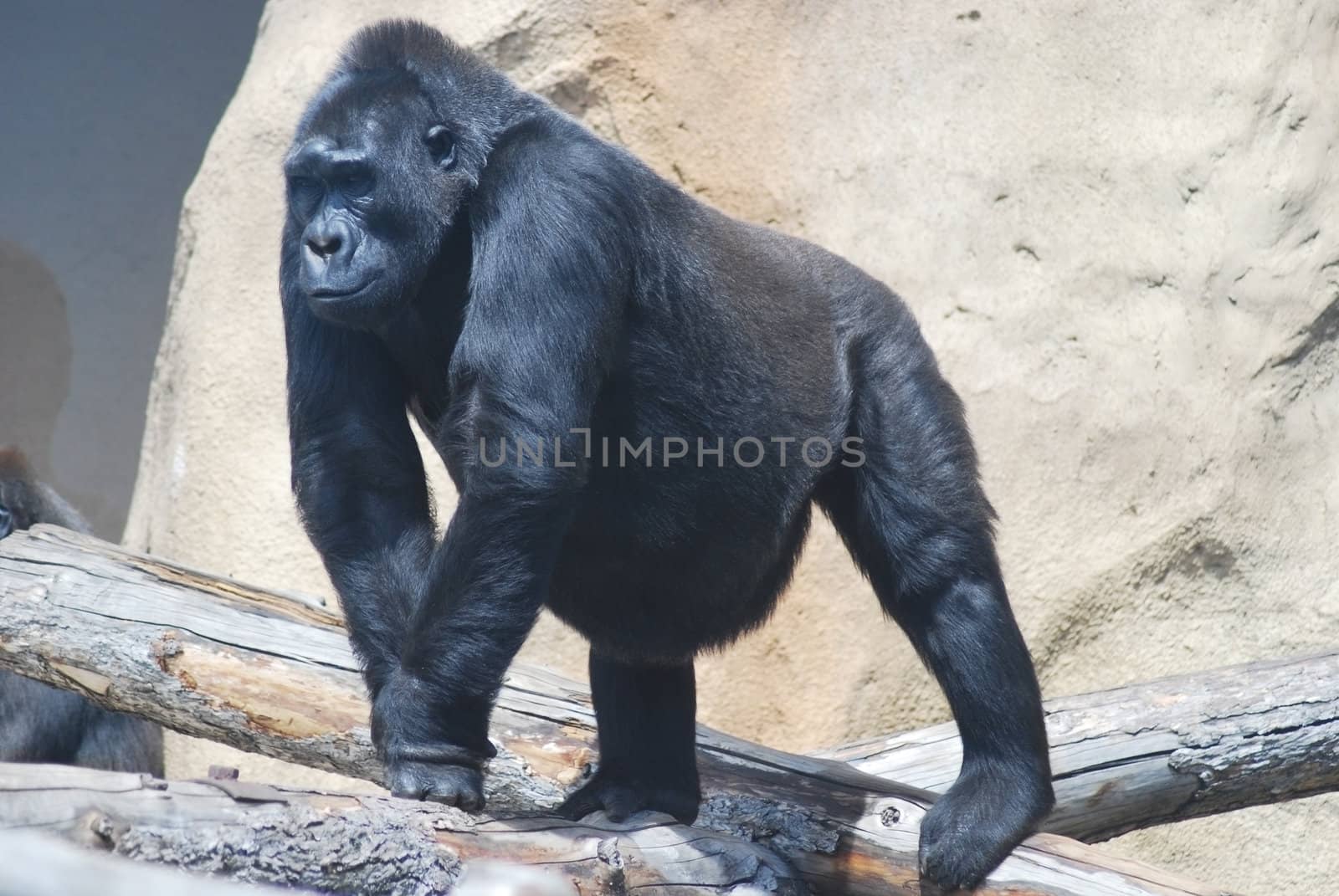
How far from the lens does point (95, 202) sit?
34.1 feet

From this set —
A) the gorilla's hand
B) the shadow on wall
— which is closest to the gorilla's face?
the gorilla's hand

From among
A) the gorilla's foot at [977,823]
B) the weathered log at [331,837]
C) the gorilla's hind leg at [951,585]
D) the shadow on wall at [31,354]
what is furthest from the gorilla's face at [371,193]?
the shadow on wall at [31,354]

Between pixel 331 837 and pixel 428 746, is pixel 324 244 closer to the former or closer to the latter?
pixel 428 746

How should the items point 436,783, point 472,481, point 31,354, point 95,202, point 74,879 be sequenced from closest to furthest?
point 74,879 < point 436,783 < point 472,481 < point 31,354 < point 95,202

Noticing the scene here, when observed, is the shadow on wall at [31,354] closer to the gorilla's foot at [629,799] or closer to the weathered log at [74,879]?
the gorilla's foot at [629,799]

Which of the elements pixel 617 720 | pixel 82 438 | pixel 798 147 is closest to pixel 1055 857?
pixel 617 720

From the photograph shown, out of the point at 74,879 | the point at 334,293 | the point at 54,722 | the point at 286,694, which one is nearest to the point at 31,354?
the point at 54,722

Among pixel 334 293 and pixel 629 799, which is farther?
pixel 629 799

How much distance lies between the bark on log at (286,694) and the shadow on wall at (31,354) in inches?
244

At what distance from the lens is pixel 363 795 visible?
2.74 m

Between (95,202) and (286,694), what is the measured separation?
7616 millimetres

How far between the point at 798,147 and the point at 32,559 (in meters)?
3.87

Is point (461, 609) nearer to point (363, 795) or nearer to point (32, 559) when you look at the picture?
point (363, 795)

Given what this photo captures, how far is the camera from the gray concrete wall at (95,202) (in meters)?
10.1
